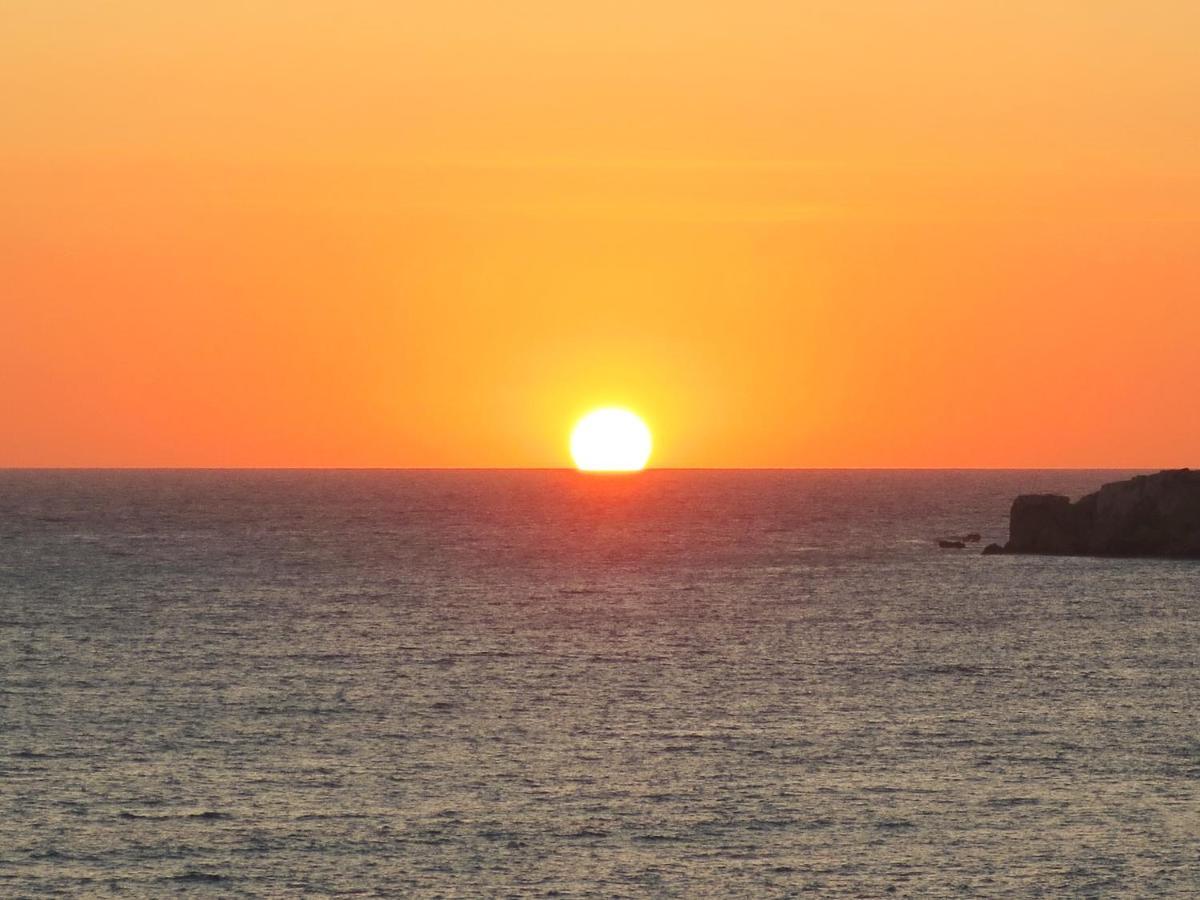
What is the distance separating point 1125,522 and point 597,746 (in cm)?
12072

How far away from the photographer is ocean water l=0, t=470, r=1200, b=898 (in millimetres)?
55750

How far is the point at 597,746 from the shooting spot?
74125 millimetres

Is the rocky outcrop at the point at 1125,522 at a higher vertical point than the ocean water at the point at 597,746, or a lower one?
higher

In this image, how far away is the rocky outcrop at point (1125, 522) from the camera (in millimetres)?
179625

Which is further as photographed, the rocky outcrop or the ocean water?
the rocky outcrop

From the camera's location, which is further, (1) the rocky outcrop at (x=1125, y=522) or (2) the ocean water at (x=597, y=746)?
(1) the rocky outcrop at (x=1125, y=522)

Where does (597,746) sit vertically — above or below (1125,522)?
below

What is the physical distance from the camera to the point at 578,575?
171 metres

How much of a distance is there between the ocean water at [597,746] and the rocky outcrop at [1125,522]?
4328cm

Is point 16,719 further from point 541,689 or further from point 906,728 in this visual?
point 906,728

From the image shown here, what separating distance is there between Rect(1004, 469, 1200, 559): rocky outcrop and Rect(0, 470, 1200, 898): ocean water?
43281 mm

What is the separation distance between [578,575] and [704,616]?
43852 millimetres

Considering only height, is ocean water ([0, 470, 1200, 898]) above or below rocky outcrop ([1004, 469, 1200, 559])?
below

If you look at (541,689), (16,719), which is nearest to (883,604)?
(541,689)
